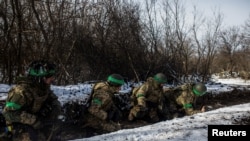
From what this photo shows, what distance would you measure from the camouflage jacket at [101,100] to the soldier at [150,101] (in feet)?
4.74

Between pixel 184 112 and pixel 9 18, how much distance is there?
7.57 metres

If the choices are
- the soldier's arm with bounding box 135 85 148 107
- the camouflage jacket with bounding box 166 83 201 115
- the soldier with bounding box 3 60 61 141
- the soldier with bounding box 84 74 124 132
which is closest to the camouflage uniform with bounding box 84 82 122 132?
the soldier with bounding box 84 74 124 132

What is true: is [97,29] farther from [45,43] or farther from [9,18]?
[9,18]

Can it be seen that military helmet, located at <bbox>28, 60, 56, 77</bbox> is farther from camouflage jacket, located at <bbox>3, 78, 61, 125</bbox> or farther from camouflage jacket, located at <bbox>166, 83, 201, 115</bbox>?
camouflage jacket, located at <bbox>166, 83, 201, 115</bbox>

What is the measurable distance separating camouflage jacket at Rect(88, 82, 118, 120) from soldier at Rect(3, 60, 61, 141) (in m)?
1.15

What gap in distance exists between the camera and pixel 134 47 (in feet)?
56.7

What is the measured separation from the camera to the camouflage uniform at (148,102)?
8797 millimetres

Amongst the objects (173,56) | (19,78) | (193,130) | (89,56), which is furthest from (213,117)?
(173,56)

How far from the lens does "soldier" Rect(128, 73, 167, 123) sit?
8805 mm

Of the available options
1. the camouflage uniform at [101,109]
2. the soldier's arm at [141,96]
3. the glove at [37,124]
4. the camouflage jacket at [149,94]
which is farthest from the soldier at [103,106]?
the glove at [37,124]

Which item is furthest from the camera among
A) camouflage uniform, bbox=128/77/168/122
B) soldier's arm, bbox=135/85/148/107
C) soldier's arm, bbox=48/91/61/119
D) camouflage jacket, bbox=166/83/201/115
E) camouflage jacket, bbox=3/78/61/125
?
camouflage jacket, bbox=166/83/201/115

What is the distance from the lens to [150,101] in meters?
9.27

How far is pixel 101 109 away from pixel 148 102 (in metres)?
2.28

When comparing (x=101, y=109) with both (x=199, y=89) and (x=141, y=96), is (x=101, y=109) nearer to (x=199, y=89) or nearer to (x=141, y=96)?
(x=141, y=96)
